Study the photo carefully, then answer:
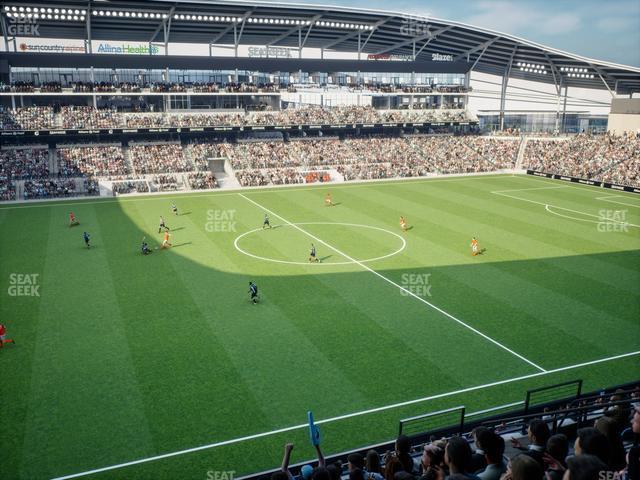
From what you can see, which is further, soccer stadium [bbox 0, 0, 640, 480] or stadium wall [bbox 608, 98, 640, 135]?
stadium wall [bbox 608, 98, 640, 135]

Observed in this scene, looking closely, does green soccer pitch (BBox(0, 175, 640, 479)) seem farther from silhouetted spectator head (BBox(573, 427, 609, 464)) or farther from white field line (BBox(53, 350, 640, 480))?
silhouetted spectator head (BBox(573, 427, 609, 464))

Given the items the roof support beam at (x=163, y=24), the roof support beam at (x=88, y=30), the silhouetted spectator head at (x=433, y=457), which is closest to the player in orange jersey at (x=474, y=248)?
the silhouetted spectator head at (x=433, y=457)

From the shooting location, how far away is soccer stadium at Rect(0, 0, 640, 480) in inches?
541

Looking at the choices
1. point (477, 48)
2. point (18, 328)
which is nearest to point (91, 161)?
point (18, 328)

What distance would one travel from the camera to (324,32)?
7375 cm

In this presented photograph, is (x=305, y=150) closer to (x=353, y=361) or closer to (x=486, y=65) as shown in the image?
(x=486, y=65)

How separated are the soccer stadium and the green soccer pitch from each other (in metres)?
0.13

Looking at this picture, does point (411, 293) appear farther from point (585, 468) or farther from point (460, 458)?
point (585, 468)

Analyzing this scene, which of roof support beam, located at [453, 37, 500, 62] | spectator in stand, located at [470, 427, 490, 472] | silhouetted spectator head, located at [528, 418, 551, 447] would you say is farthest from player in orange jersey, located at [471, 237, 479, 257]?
roof support beam, located at [453, 37, 500, 62]

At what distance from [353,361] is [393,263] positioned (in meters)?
11.9

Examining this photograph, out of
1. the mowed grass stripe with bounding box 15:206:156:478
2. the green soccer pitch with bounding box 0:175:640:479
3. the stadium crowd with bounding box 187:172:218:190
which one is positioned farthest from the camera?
the stadium crowd with bounding box 187:172:218:190

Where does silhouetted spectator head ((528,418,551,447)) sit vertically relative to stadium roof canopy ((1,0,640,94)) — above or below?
below

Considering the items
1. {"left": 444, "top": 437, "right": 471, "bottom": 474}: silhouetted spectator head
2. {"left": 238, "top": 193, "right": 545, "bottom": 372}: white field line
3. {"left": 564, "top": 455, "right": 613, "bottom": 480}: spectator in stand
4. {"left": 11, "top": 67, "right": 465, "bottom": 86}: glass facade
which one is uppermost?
{"left": 11, "top": 67, "right": 465, "bottom": 86}: glass facade

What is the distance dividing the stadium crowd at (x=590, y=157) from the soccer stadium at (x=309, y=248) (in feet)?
1.29
